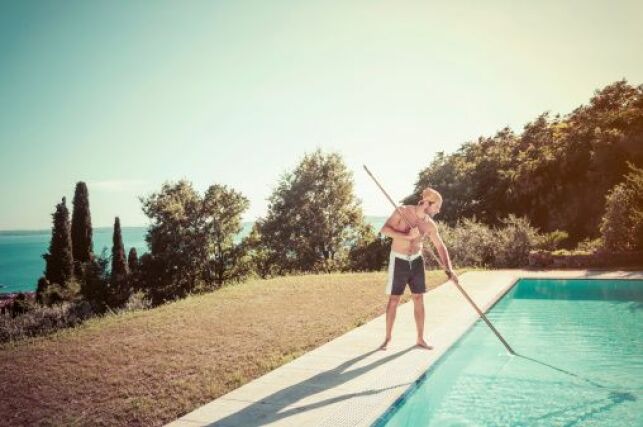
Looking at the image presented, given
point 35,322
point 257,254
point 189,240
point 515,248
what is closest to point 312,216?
point 257,254

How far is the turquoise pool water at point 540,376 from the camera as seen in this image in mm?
4836

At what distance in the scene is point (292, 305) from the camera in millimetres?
10656

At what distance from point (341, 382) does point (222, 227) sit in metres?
29.1

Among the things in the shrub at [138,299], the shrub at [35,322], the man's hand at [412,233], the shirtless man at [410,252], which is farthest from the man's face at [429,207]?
the shrub at [138,299]

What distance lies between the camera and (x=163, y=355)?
6980mm

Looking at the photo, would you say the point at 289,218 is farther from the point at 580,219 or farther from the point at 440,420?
the point at 440,420

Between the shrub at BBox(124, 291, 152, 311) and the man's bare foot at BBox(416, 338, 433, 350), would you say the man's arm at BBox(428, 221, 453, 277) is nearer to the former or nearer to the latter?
the man's bare foot at BBox(416, 338, 433, 350)

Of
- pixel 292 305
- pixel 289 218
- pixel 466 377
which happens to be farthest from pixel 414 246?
pixel 289 218

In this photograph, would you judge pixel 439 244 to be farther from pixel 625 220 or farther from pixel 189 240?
pixel 189 240

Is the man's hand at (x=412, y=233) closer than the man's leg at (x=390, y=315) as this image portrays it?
Answer: Yes

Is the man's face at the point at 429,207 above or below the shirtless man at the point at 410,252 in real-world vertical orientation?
above

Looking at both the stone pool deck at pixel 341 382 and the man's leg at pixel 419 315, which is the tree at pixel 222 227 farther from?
the man's leg at pixel 419 315

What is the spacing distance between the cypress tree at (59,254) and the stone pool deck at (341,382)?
39470 millimetres

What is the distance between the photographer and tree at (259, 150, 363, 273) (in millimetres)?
31547
